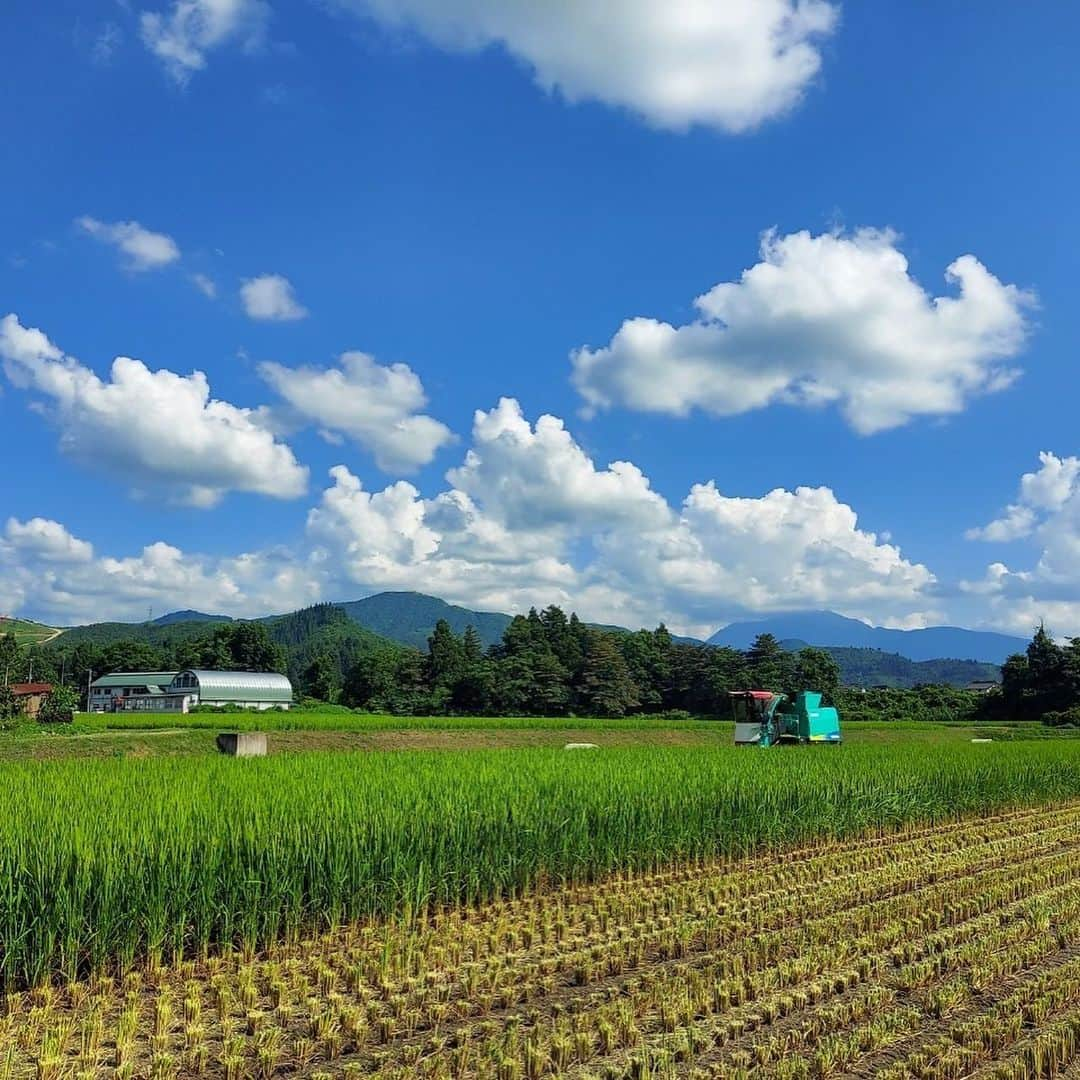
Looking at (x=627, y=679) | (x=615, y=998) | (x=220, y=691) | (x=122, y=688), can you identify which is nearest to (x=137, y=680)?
(x=122, y=688)

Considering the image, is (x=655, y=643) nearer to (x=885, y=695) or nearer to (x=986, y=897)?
(x=885, y=695)

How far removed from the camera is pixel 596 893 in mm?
11328

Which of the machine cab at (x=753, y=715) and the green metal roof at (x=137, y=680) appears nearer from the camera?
the machine cab at (x=753, y=715)

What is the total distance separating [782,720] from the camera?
98.5ft

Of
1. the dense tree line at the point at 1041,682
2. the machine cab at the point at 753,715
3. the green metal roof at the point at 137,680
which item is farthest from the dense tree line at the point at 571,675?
the machine cab at the point at 753,715

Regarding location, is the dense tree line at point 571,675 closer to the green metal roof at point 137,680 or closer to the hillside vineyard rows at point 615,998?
the green metal roof at point 137,680

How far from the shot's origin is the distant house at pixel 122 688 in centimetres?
10438

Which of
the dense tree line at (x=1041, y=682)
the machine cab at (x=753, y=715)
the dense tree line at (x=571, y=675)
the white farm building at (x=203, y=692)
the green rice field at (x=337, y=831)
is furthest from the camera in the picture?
the white farm building at (x=203, y=692)

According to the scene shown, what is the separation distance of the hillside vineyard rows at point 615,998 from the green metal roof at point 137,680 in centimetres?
10547

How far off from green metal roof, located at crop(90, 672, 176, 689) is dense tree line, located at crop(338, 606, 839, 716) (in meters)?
22.9

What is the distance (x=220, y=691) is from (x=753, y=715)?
78.1 meters

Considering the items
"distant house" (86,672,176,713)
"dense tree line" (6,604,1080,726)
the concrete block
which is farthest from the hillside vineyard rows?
"distant house" (86,672,176,713)

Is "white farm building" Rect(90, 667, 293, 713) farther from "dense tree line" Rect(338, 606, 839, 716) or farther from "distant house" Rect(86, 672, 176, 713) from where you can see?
"dense tree line" Rect(338, 606, 839, 716)

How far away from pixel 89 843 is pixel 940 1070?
279 inches
